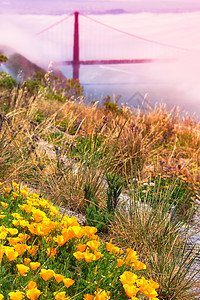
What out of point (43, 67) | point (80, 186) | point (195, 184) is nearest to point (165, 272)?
point (80, 186)

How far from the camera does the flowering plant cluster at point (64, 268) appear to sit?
4.81 ft

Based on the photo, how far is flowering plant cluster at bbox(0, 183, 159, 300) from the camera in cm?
147

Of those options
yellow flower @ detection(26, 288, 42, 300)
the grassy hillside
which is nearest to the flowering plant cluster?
yellow flower @ detection(26, 288, 42, 300)

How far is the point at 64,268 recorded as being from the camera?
5.59 feet

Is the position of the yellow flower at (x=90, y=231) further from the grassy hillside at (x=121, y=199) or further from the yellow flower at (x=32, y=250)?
the yellow flower at (x=32, y=250)

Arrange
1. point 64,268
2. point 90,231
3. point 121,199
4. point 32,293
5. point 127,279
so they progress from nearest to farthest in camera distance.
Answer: point 32,293 < point 127,279 < point 64,268 < point 90,231 < point 121,199

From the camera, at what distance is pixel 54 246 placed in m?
1.86

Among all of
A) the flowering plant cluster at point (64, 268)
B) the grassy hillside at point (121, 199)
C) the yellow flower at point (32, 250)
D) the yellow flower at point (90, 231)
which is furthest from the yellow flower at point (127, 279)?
the yellow flower at point (32, 250)

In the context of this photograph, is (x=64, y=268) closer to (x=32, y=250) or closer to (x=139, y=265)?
(x=32, y=250)

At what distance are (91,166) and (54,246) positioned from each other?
170 centimetres

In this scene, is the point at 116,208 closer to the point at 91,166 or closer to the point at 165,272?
the point at 91,166

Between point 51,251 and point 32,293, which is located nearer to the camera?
point 32,293

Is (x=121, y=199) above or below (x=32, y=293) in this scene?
below

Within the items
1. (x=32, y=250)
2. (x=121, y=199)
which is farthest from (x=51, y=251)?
(x=121, y=199)
